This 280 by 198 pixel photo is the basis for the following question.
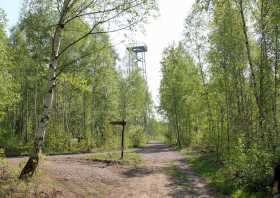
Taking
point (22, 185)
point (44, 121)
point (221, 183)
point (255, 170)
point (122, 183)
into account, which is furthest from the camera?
point (122, 183)

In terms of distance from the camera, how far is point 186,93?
3912cm

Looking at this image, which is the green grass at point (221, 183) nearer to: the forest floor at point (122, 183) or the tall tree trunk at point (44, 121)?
the forest floor at point (122, 183)

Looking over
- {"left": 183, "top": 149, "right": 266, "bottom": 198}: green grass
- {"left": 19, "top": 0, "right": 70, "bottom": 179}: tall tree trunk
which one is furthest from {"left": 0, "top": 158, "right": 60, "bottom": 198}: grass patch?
{"left": 183, "top": 149, "right": 266, "bottom": 198}: green grass

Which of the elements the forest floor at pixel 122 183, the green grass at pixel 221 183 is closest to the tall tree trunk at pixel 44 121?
the forest floor at pixel 122 183

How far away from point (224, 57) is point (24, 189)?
13.0m

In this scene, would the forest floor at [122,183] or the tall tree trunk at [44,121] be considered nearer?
the tall tree trunk at [44,121]

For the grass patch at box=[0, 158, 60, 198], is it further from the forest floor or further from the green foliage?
the green foliage

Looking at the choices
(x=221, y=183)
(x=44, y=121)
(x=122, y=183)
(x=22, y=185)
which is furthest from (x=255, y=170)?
(x=22, y=185)

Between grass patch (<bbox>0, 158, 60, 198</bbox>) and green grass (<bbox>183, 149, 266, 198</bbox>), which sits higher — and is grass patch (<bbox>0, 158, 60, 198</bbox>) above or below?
above

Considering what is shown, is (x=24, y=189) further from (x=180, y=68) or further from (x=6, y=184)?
(x=180, y=68)

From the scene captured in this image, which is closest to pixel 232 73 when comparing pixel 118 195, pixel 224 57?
pixel 224 57

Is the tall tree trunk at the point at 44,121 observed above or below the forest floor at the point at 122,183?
above

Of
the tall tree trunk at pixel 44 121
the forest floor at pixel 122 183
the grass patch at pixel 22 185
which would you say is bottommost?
the forest floor at pixel 122 183

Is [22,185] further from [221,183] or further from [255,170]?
[221,183]
